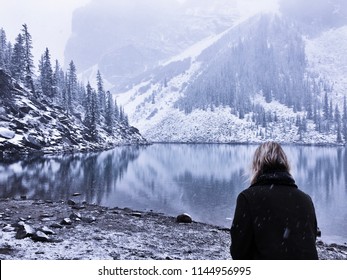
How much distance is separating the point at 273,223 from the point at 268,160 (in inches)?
26.9

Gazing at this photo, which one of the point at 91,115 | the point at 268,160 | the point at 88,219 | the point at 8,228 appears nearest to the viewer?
the point at 268,160

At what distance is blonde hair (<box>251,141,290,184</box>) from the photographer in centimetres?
364

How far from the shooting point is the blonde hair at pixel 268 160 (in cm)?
364

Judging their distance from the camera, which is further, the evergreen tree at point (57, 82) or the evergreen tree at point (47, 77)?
the evergreen tree at point (57, 82)

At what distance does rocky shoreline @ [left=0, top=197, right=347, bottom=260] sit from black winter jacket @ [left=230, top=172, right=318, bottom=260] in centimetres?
745

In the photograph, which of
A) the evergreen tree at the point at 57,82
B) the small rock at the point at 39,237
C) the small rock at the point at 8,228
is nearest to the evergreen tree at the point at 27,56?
the evergreen tree at the point at 57,82

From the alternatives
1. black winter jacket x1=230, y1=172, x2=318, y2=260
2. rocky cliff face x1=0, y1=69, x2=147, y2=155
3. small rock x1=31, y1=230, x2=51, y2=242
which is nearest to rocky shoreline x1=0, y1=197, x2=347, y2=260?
small rock x1=31, y1=230, x2=51, y2=242

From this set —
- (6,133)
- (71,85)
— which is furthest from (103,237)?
(71,85)

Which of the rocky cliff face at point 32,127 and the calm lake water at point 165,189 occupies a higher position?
the rocky cliff face at point 32,127

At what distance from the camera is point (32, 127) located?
62375mm

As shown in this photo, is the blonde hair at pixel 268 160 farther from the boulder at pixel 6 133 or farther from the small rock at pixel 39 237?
the boulder at pixel 6 133

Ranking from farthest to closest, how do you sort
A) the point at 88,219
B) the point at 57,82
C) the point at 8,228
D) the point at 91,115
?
the point at 57,82, the point at 91,115, the point at 88,219, the point at 8,228

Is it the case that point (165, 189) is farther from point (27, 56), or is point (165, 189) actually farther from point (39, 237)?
point (27, 56)

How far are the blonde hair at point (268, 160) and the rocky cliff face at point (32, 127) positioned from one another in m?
54.5
